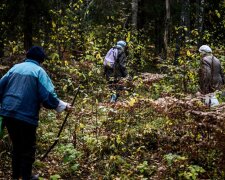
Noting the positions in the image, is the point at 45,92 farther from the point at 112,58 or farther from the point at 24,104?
the point at 112,58

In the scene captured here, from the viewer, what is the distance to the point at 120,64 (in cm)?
1181

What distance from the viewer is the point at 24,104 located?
5773mm

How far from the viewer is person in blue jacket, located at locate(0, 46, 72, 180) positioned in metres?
5.75

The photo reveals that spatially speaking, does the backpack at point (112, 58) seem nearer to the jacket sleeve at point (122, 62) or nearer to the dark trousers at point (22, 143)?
the jacket sleeve at point (122, 62)

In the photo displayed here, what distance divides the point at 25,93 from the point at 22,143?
2.51ft

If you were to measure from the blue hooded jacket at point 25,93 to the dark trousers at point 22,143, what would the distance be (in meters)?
0.12

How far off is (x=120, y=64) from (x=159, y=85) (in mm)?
1314

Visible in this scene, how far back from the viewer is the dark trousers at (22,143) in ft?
19.1

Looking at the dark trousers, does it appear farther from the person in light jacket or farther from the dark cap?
the person in light jacket

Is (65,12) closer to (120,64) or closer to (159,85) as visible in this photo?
(120,64)

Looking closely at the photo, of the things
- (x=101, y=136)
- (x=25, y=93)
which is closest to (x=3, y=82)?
(x=25, y=93)

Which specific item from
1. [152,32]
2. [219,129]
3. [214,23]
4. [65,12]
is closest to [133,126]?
[219,129]

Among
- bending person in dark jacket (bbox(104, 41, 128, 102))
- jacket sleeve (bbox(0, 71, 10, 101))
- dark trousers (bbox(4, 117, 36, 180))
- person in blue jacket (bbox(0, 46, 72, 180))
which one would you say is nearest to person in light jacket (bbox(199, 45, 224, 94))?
bending person in dark jacket (bbox(104, 41, 128, 102))

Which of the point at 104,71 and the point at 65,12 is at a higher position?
the point at 65,12
